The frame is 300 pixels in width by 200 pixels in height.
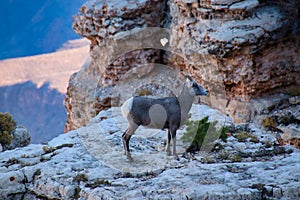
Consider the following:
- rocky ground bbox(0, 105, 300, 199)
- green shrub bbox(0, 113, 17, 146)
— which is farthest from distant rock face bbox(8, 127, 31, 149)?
rocky ground bbox(0, 105, 300, 199)

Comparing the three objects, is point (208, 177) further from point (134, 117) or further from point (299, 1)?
point (299, 1)

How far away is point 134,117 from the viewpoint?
900 cm

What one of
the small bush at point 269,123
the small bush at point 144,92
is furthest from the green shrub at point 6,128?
the small bush at point 269,123

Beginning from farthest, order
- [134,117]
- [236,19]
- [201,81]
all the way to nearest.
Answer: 1. [201,81]
2. [236,19]
3. [134,117]

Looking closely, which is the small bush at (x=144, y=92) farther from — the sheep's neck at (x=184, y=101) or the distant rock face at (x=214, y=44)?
the sheep's neck at (x=184, y=101)

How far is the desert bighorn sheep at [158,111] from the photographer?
29.6 ft

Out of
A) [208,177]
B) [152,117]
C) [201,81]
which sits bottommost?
[208,177]

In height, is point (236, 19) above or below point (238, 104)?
above

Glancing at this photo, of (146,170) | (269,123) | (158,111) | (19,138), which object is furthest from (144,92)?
(146,170)

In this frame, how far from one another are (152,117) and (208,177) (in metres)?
1.83

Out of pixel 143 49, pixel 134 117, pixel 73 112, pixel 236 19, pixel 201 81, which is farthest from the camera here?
pixel 73 112

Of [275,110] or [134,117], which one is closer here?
[134,117]

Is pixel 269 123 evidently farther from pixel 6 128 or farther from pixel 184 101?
pixel 6 128

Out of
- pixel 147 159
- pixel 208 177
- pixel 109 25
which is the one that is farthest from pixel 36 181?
pixel 109 25
